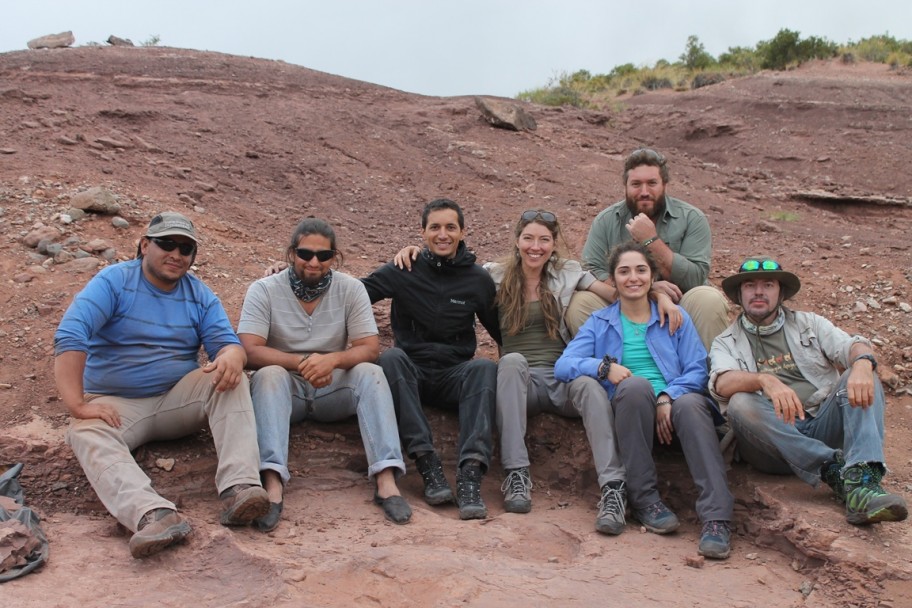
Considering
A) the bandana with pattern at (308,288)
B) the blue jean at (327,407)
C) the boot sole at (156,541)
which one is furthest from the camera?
the bandana with pattern at (308,288)

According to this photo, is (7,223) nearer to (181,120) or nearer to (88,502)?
(88,502)

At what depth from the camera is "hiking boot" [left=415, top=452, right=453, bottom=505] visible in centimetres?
440

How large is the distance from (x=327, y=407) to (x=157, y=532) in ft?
4.17

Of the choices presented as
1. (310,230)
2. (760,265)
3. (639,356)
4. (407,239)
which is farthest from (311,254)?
(407,239)

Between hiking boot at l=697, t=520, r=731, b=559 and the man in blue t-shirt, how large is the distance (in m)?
2.06

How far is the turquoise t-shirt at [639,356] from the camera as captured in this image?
15.1 ft

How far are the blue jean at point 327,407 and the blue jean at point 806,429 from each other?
1.76 meters

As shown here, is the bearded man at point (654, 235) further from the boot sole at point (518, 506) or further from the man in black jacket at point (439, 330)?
the boot sole at point (518, 506)

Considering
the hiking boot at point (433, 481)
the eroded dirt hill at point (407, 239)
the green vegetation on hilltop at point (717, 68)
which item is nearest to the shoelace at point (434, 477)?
the hiking boot at point (433, 481)

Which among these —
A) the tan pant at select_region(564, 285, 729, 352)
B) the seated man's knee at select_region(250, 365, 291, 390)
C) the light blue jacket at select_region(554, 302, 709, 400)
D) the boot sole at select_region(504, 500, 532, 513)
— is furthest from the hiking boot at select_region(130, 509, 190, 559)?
the tan pant at select_region(564, 285, 729, 352)

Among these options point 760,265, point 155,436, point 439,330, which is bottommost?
point 155,436

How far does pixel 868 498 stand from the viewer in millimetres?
3842

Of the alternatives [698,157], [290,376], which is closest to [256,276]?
[290,376]

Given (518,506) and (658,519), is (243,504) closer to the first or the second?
(518,506)
